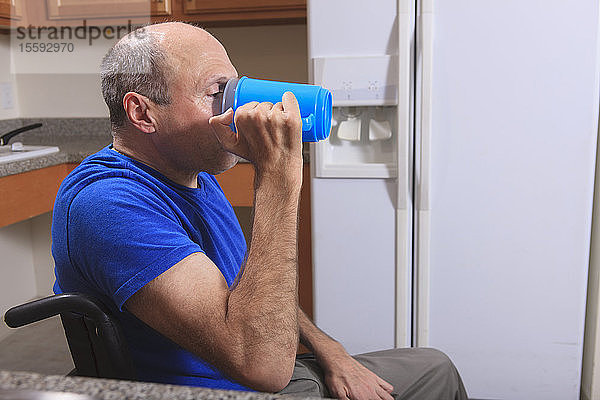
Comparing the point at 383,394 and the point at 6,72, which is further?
the point at 6,72

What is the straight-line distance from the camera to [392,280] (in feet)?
5.99

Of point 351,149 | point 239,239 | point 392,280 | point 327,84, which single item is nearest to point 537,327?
point 392,280

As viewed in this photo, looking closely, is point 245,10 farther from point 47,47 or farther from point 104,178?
point 104,178

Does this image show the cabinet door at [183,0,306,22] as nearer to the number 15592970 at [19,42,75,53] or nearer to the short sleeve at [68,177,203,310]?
the number 15592970 at [19,42,75,53]

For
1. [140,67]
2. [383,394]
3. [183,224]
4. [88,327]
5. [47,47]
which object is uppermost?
[47,47]

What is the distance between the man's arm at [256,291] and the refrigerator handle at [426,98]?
98 cm

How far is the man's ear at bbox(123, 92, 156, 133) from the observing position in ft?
2.88

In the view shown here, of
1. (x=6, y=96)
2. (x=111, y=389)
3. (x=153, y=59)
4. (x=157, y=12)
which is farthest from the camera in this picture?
(x=6, y=96)

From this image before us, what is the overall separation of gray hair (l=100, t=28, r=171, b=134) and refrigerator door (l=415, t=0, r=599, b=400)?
37.9 inches

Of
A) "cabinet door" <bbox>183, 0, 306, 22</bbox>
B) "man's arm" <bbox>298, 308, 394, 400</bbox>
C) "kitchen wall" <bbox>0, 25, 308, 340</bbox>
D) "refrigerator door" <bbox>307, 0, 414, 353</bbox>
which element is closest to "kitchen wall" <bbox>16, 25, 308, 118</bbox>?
"kitchen wall" <bbox>0, 25, 308, 340</bbox>

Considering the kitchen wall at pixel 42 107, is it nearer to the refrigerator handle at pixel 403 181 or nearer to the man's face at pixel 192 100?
the refrigerator handle at pixel 403 181

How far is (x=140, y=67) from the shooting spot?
880mm

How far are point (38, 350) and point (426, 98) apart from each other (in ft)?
5.87

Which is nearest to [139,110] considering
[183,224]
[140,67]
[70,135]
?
[140,67]
